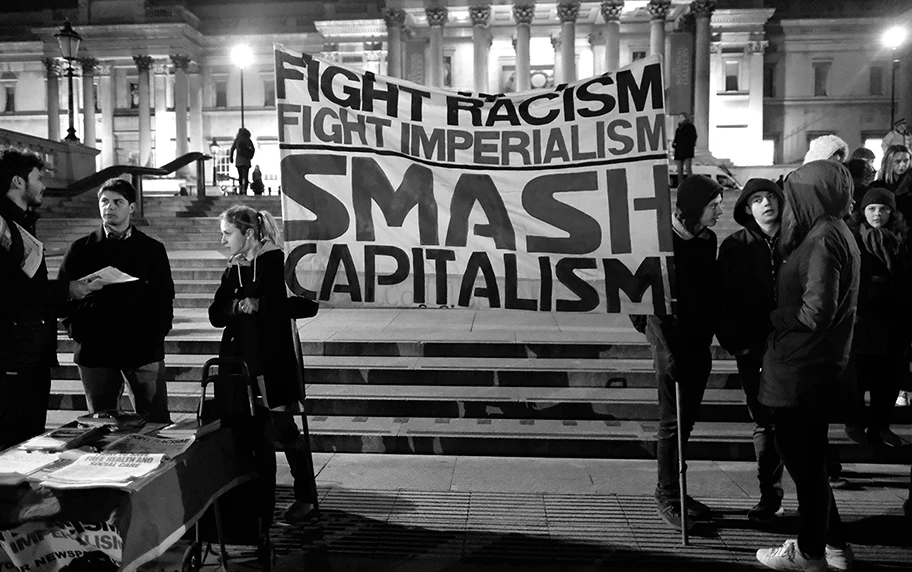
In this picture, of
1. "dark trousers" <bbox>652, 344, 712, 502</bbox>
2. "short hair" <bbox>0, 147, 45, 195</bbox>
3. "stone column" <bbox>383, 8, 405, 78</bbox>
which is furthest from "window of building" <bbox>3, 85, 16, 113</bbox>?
"dark trousers" <bbox>652, 344, 712, 502</bbox>

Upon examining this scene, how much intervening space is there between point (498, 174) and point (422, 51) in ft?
139

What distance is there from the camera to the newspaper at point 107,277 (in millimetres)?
4176

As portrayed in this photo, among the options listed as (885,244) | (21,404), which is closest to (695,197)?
(885,244)

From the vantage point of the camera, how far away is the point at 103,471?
2809 millimetres

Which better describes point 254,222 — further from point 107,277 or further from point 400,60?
point 400,60

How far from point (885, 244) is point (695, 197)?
8.24 ft

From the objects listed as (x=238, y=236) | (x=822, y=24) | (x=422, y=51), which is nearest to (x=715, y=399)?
(x=238, y=236)

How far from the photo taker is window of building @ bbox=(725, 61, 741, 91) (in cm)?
5295

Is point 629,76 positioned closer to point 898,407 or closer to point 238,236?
point 238,236

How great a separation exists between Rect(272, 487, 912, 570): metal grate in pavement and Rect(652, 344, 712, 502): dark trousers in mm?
344

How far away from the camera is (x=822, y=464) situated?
148 inches

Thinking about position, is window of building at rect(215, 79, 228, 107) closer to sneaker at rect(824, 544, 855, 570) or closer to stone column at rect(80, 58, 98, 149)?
stone column at rect(80, 58, 98, 149)

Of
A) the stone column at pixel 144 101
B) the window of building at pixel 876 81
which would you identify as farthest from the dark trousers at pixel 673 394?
the window of building at pixel 876 81

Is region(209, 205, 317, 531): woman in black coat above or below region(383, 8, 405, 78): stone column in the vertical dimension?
below
